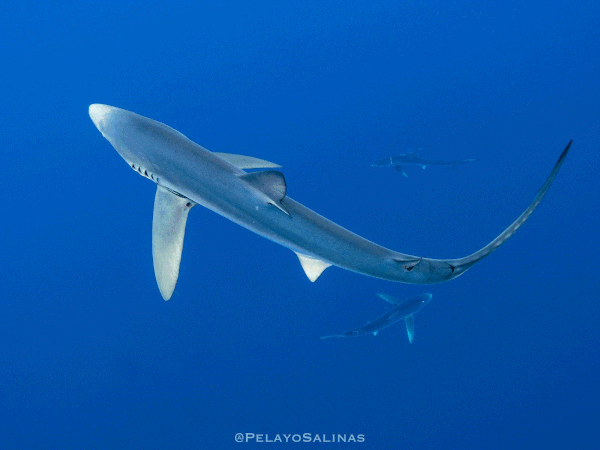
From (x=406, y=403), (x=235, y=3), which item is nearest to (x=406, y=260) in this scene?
(x=406, y=403)

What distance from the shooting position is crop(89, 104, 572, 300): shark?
156cm

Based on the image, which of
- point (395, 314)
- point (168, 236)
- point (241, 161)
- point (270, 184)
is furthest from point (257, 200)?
point (395, 314)

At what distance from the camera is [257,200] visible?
155 cm

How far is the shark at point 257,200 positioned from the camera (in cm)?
156

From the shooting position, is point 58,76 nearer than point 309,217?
No

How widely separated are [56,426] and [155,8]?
16.8 ft

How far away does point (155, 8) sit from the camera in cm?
538

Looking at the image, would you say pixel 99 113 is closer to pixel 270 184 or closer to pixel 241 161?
pixel 241 161

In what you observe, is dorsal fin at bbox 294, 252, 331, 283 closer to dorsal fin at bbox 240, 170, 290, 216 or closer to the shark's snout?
dorsal fin at bbox 240, 170, 290, 216

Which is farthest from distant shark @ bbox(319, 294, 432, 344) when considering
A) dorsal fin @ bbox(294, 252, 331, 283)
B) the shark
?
the shark

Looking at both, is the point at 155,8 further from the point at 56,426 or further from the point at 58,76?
the point at 56,426

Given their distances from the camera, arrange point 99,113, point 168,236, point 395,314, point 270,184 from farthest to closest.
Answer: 1. point 395,314
2. point 168,236
3. point 99,113
4. point 270,184

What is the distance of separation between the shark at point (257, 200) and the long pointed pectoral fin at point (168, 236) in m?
0.28

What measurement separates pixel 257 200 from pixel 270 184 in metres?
0.07
